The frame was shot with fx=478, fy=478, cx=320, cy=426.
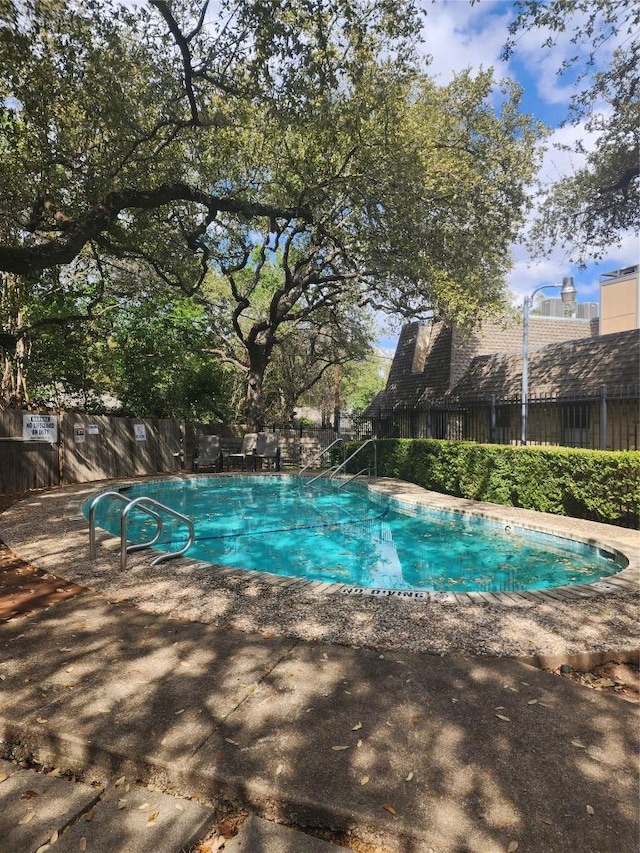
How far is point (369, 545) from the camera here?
7648mm

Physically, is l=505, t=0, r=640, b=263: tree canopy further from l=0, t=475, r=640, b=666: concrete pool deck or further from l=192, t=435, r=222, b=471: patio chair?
l=192, t=435, r=222, b=471: patio chair

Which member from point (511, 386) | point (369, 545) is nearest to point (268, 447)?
point (511, 386)

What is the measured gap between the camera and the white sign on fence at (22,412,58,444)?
10070 millimetres

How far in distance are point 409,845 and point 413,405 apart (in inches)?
647

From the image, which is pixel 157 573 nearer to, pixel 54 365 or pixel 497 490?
pixel 497 490

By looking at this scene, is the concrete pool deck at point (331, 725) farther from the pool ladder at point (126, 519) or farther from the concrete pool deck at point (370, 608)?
the pool ladder at point (126, 519)

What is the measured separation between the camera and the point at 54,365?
14.7m

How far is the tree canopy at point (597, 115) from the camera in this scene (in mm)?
6301

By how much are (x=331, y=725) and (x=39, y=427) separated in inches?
405

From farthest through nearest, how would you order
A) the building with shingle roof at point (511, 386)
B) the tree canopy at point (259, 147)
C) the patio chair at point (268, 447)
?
the patio chair at point (268, 447) → the building with shingle roof at point (511, 386) → the tree canopy at point (259, 147)

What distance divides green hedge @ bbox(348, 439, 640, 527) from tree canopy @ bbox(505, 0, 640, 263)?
5.99 m

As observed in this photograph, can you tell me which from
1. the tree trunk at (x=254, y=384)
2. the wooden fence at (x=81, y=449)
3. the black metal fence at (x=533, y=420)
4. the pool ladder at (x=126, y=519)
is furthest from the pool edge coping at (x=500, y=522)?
the tree trunk at (x=254, y=384)

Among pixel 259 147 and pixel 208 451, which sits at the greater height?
pixel 259 147

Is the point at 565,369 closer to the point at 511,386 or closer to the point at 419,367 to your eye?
the point at 511,386
